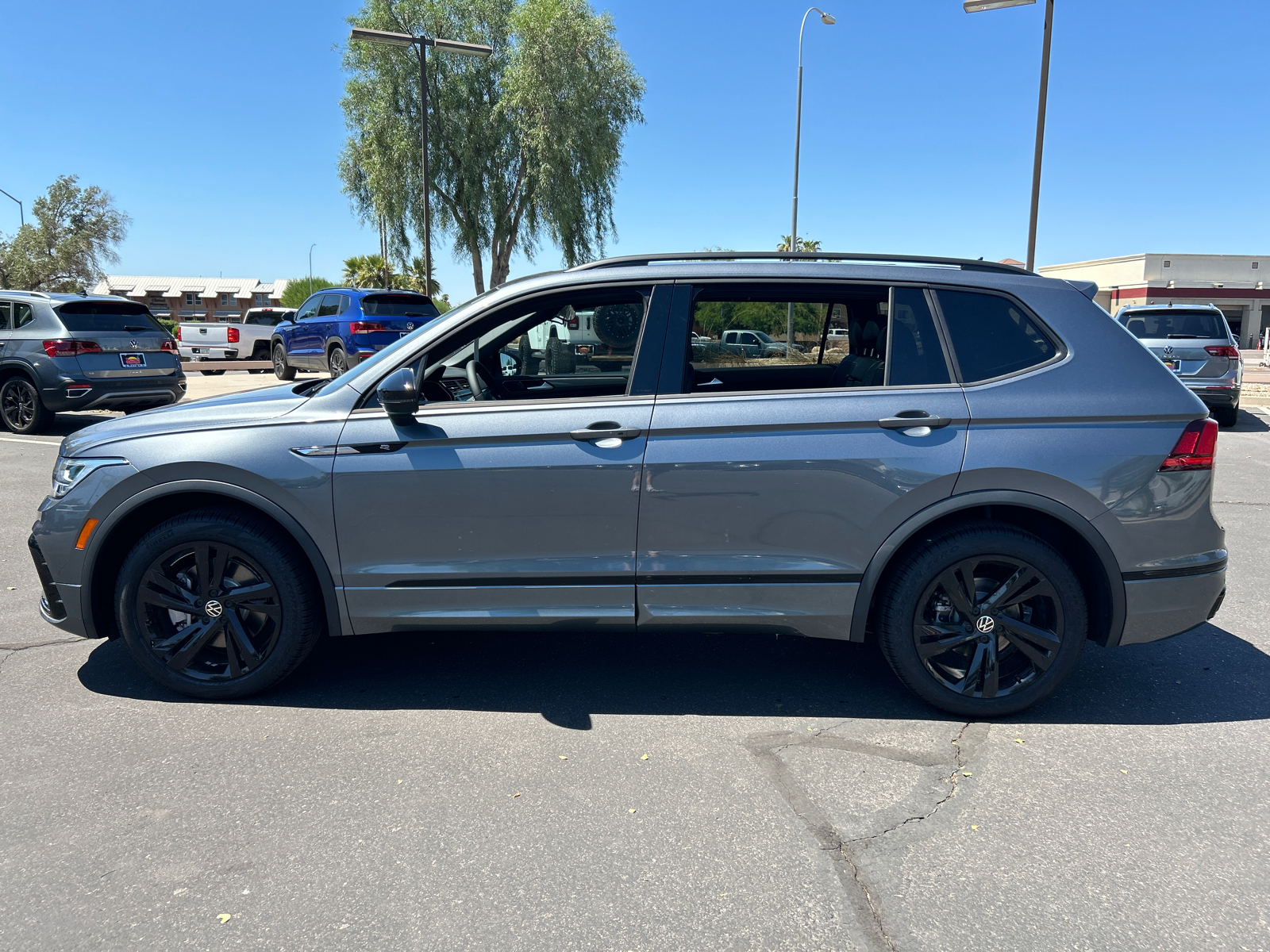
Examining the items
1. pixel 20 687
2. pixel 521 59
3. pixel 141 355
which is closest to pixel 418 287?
pixel 521 59

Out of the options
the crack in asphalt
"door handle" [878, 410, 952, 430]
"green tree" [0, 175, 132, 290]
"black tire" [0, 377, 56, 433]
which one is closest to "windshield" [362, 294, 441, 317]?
"black tire" [0, 377, 56, 433]

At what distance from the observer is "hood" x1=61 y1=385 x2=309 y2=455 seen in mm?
3752

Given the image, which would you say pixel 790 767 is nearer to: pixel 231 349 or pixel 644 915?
pixel 644 915

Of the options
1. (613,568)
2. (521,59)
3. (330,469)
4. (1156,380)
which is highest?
(521,59)

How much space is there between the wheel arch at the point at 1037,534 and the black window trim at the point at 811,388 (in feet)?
1.59

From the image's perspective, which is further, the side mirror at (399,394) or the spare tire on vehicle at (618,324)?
the spare tire on vehicle at (618,324)

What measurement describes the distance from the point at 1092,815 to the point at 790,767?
97 cm

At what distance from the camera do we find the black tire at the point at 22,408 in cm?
1150

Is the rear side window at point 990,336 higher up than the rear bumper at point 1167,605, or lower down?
higher up

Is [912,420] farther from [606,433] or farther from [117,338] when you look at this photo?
[117,338]

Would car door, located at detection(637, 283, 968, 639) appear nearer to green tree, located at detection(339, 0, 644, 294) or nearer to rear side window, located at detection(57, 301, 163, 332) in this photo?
rear side window, located at detection(57, 301, 163, 332)

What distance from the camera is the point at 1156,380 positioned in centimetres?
359

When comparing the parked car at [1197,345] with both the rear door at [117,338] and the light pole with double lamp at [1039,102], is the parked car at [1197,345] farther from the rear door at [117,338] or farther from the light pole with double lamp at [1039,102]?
the rear door at [117,338]

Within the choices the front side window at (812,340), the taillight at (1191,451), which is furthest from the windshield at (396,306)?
the taillight at (1191,451)
